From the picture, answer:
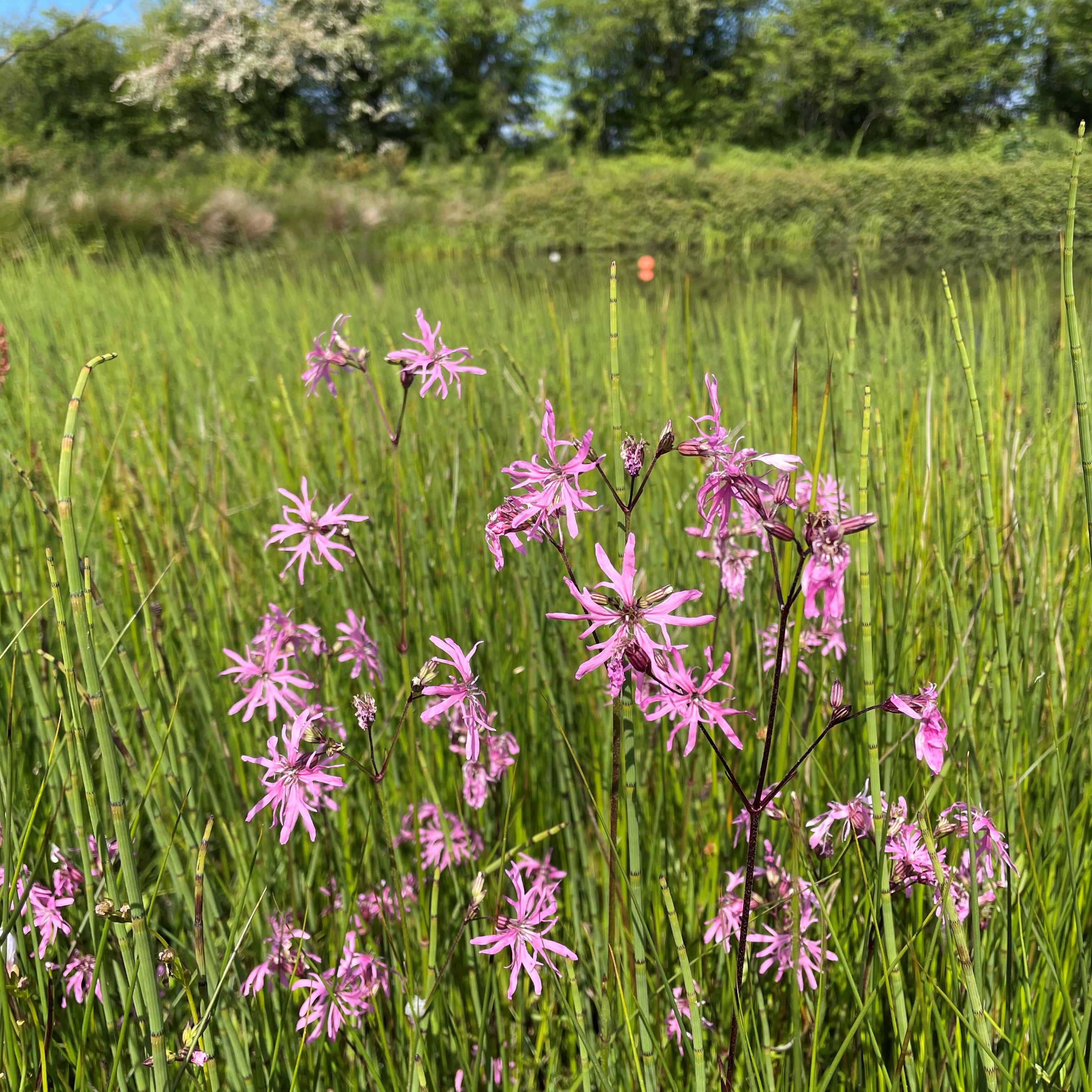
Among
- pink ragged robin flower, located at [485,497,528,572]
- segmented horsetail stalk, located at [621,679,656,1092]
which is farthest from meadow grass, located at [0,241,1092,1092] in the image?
pink ragged robin flower, located at [485,497,528,572]

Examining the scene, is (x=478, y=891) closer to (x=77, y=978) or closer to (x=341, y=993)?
(x=341, y=993)

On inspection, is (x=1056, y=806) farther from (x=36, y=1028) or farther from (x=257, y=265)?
(x=257, y=265)

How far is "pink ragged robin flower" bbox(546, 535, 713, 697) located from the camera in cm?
39

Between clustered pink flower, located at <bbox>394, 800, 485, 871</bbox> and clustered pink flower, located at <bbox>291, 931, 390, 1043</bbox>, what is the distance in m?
0.12

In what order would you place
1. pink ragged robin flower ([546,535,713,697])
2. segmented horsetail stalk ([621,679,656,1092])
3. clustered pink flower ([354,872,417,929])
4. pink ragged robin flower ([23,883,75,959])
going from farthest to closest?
clustered pink flower ([354,872,417,929]) < pink ragged robin flower ([23,883,75,959]) < segmented horsetail stalk ([621,679,656,1092]) < pink ragged robin flower ([546,535,713,697])

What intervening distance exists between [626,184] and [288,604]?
48.7 feet

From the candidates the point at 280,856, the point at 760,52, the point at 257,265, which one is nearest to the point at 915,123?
the point at 760,52

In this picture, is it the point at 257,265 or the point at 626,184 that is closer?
the point at 257,265

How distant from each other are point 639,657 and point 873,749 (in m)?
0.19

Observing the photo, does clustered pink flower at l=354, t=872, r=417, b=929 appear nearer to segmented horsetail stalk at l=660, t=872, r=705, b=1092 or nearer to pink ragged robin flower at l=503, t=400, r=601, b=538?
segmented horsetail stalk at l=660, t=872, r=705, b=1092

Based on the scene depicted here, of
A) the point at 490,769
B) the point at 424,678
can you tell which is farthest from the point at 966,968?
the point at 490,769

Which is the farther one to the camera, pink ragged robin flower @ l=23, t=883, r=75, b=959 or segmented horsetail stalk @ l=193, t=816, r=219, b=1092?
pink ragged robin flower @ l=23, t=883, r=75, b=959

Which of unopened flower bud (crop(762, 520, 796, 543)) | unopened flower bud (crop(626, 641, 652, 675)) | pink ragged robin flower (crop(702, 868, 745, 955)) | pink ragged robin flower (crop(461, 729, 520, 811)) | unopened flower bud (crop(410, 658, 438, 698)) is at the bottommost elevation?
pink ragged robin flower (crop(702, 868, 745, 955))

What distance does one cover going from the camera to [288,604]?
1.25m
